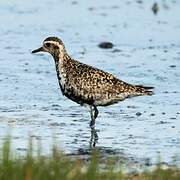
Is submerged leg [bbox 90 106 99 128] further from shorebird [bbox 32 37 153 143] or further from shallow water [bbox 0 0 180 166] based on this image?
shallow water [bbox 0 0 180 166]

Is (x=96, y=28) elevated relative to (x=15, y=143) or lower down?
elevated

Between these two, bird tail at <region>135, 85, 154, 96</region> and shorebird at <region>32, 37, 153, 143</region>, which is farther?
bird tail at <region>135, 85, 154, 96</region>

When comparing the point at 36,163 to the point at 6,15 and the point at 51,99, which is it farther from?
the point at 6,15

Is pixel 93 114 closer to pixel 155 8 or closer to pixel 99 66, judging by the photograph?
pixel 99 66

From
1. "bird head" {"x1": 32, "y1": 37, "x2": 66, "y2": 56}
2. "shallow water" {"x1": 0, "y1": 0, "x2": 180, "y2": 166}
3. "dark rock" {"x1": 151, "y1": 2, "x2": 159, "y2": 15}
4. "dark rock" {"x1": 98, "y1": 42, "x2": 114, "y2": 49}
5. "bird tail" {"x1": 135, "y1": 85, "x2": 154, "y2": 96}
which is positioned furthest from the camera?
"dark rock" {"x1": 151, "y1": 2, "x2": 159, "y2": 15}

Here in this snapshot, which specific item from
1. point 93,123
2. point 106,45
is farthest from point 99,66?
point 93,123

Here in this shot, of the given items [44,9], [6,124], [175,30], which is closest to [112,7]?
[44,9]

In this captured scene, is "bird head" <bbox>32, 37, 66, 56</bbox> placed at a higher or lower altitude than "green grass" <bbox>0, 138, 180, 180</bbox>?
higher

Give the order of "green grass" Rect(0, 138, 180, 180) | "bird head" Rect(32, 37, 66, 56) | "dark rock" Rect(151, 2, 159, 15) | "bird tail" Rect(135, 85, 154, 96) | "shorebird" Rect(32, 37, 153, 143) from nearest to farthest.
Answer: "green grass" Rect(0, 138, 180, 180) < "shorebird" Rect(32, 37, 153, 143) < "bird tail" Rect(135, 85, 154, 96) < "bird head" Rect(32, 37, 66, 56) < "dark rock" Rect(151, 2, 159, 15)

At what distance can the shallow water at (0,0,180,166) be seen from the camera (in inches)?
446

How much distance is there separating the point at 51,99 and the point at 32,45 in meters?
3.72

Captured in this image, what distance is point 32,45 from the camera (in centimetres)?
1702

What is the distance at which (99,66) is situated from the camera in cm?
1549

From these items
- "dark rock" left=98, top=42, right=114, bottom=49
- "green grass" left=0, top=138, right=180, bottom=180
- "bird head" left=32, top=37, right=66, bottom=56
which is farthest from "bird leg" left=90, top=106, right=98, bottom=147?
"dark rock" left=98, top=42, right=114, bottom=49
